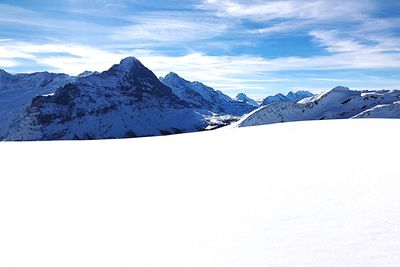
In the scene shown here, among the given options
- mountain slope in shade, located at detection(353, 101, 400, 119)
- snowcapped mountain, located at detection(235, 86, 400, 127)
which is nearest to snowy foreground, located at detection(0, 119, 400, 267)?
mountain slope in shade, located at detection(353, 101, 400, 119)

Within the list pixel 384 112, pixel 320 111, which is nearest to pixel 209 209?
pixel 384 112

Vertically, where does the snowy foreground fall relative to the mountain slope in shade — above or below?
below

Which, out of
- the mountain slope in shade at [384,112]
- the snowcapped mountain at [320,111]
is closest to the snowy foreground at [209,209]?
the mountain slope in shade at [384,112]

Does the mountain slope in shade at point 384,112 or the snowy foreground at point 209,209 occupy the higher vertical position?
the mountain slope in shade at point 384,112

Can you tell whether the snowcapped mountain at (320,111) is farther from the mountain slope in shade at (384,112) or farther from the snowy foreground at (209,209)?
the snowy foreground at (209,209)

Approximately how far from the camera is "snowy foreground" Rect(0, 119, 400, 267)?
4.98m

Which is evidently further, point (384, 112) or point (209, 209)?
point (384, 112)

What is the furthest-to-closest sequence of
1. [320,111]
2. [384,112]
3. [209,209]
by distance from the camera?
[320,111] → [384,112] → [209,209]

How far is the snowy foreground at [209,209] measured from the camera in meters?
4.98

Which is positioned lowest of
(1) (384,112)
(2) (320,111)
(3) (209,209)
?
(3) (209,209)

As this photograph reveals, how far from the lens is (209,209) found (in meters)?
6.72

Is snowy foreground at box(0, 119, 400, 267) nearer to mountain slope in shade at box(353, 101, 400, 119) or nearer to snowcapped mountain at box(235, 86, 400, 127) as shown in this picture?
mountain slope in shade at box(353, 101, 400, 119)

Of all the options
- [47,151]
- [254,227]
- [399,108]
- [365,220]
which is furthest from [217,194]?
[399,108]

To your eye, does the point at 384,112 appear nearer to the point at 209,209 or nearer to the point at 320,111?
the point at 320,111
